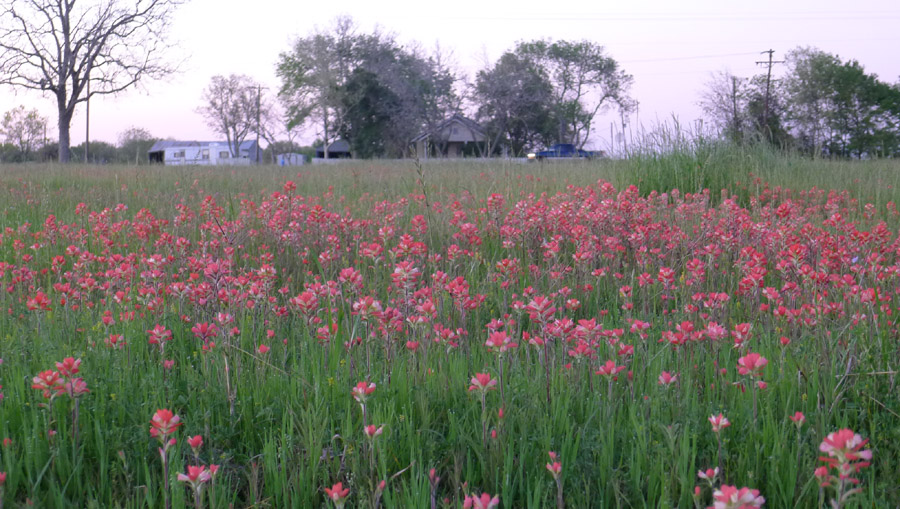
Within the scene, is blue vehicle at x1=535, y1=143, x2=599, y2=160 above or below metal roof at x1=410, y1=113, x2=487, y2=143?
below

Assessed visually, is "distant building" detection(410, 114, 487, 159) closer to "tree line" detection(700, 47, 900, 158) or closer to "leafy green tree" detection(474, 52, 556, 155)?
"leafy green tree" detection(474, 52, 556, 155)

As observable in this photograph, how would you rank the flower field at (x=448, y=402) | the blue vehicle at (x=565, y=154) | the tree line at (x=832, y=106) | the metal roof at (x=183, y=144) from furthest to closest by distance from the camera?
the metal roof at (x=183, y=144)
the tree line at (x=832, y=106)
the blue vehicle at (x=565, y=154)
the flower field at (x=448, y=402)

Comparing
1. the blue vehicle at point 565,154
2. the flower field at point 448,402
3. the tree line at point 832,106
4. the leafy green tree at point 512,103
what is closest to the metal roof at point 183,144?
the leafy green tree at point 512,103

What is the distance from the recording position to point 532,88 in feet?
199

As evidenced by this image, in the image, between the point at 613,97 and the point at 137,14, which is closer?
the point at 137,14

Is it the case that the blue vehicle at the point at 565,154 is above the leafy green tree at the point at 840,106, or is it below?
below

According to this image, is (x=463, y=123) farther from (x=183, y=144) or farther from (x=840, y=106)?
(x=183, y=144)

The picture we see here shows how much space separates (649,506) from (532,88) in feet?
201

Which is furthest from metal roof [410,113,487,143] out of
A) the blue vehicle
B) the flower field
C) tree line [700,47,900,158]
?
the flower field

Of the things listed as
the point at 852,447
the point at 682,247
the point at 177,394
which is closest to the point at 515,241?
the point at 682,247

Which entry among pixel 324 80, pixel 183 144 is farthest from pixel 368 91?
pixel 183 144

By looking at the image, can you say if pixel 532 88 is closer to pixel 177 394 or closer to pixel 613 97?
pixel 613 97

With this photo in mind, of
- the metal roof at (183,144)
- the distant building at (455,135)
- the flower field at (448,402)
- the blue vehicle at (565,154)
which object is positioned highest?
the metal roof at (183,144)

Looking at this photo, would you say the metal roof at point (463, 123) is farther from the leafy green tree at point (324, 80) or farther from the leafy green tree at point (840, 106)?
the leafy green tree at point (840, 106)
